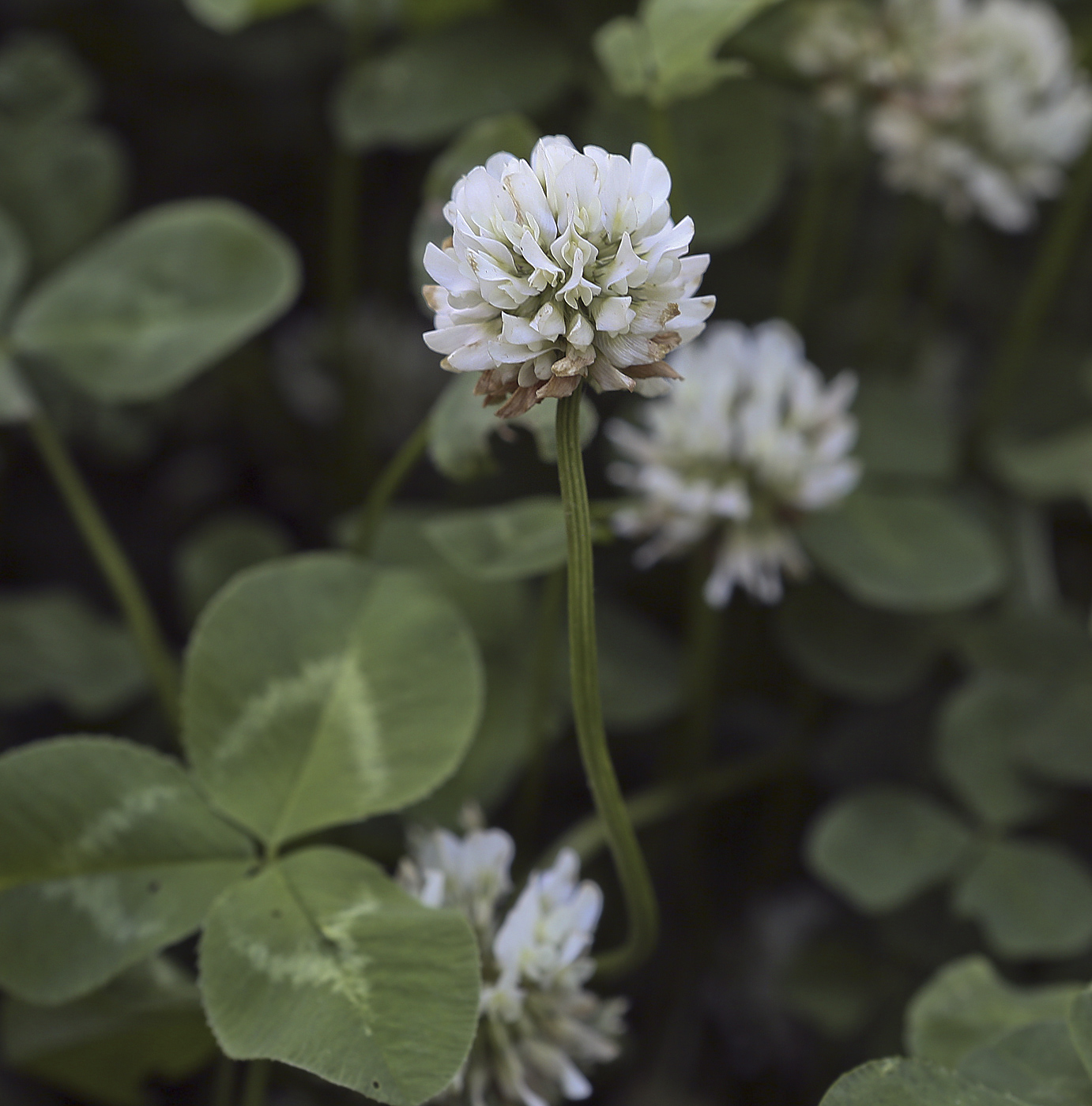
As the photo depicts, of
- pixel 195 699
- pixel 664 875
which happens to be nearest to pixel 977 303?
pixel 664 875

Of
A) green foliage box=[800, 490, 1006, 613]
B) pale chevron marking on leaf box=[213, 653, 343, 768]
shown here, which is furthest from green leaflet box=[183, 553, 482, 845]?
green foliage box=[800, 490, 1006, 613]

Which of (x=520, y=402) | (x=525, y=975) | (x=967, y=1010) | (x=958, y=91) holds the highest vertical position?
(x=520, y=402)

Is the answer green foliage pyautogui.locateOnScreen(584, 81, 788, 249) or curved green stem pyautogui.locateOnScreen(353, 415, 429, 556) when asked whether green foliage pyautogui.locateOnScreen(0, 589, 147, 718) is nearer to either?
curved green stem pyautogui.locateOnScreen(353, 415, 429, 556)

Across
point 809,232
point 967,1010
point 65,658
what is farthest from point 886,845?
point 65,658

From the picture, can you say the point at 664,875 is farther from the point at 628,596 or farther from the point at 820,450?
the point at 820,450

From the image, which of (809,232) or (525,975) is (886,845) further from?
(809,232)
